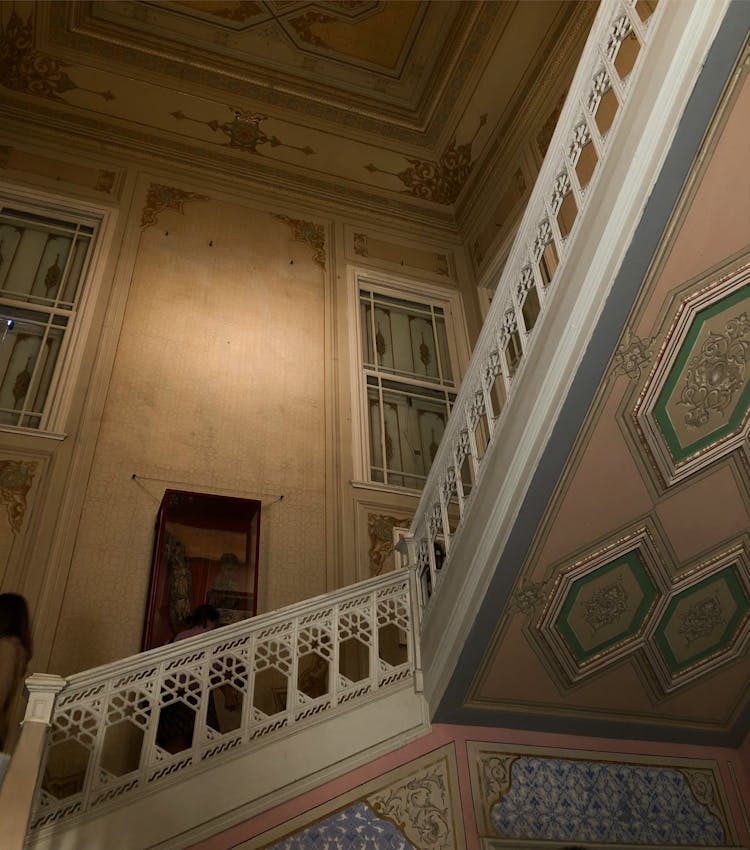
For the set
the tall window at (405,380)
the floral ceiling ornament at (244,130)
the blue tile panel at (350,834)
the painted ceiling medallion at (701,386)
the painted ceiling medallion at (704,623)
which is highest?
the floral ceiling ornament at (244,130)

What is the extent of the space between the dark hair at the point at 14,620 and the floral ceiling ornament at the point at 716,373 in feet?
10.0

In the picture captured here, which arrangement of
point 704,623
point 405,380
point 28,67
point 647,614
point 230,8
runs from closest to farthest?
point 647,614 → point 704,623 → point 405,380 → point 28,67 → point 230,8

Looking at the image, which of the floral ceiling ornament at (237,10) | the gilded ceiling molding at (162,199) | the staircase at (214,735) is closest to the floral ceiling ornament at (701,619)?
the staircase at (214,735)

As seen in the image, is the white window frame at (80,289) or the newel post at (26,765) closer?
the newel post at (26,765)

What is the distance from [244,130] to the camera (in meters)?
8.31

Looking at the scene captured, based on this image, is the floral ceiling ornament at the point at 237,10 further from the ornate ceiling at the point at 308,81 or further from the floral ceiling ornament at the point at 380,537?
the floral ceiling ornament at the point at 380,537

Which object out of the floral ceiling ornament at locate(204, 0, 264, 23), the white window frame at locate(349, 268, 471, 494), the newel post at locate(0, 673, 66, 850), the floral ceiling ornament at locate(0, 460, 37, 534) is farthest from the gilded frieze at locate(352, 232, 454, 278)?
the newel post at locate(0, 673, 66, 850)

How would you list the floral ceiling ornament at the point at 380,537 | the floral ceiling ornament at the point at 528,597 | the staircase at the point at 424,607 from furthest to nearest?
the floral ceiling ornament at the point at 380,537, the floral ceiling ornament at the point at 528,597, the staircase at the point at 424,607

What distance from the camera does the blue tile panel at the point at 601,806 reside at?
3947 millimetres

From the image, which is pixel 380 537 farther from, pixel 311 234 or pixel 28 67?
pixel 28 67

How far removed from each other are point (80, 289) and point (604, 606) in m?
4.92

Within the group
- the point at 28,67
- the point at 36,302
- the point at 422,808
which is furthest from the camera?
the point at 28,67

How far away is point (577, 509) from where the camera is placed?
379cm

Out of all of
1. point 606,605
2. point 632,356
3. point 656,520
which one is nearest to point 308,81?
point 632,356
